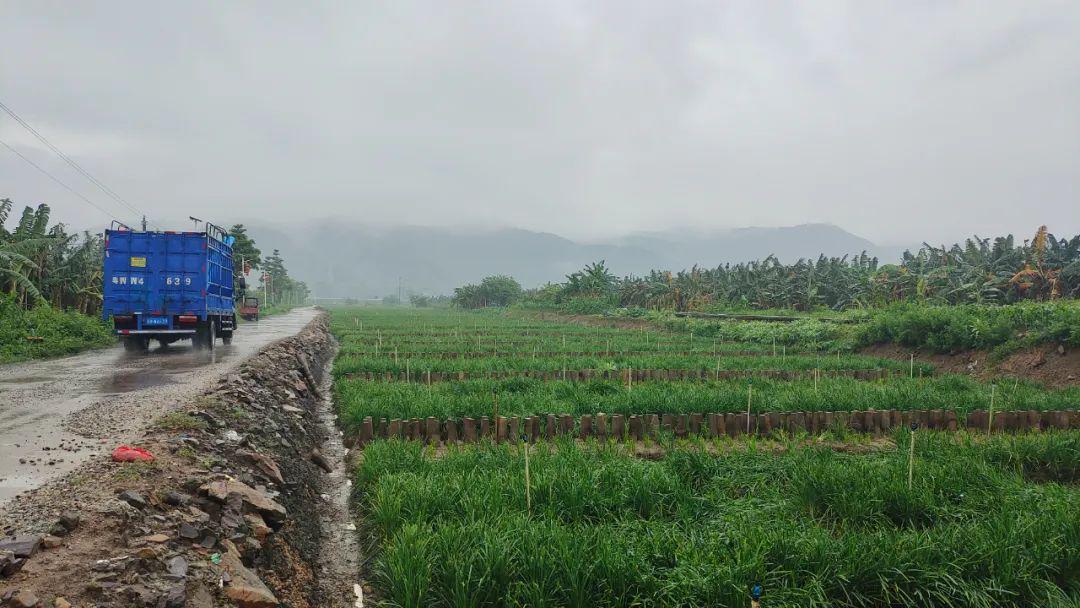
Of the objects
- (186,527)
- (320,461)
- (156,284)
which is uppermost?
(156,284)

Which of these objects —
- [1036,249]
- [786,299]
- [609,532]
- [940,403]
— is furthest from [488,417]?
[786,299]

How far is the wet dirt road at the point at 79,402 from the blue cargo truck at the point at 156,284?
914 mm

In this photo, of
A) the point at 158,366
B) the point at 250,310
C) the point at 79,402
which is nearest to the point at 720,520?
the point at 79,402

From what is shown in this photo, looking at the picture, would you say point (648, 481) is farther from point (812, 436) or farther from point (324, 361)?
point (324, 361)

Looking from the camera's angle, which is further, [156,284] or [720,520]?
[156,284]

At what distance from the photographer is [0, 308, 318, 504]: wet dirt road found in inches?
197

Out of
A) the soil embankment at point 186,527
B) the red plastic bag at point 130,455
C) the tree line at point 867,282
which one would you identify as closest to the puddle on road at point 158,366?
the soil embankment at point 186,527

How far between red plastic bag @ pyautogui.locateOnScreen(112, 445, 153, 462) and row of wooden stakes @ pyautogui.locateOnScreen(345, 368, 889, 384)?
21.6 feet

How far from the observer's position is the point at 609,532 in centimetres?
397

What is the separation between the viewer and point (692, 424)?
7.55m

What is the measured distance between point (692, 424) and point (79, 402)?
26.3 ft

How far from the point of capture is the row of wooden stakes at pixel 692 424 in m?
7.27

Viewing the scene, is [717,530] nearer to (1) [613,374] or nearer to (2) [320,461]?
(2) [320,461]

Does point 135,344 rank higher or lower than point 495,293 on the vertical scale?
lower
